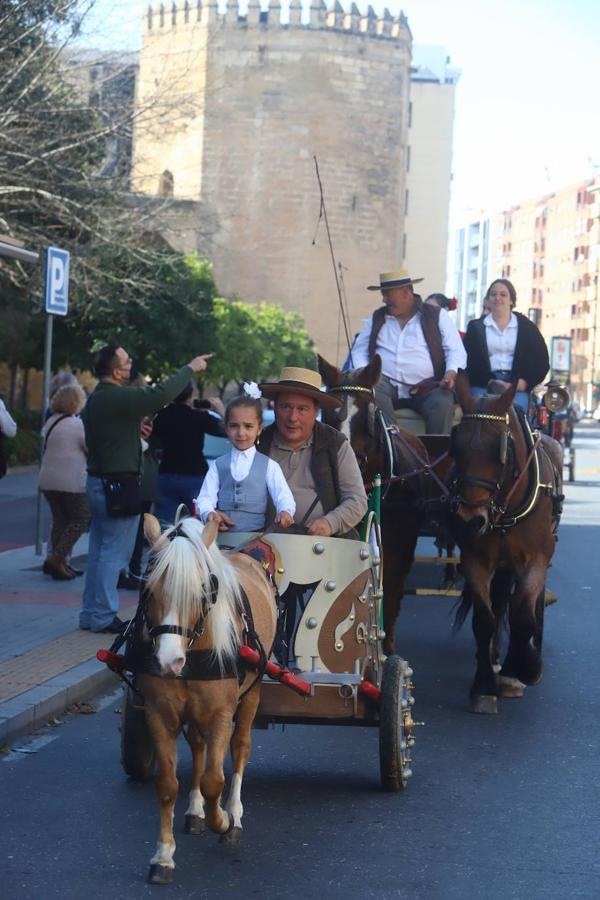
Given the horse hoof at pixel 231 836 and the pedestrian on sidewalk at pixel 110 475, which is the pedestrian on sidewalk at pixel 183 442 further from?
the horse hoof at pixel 231 836

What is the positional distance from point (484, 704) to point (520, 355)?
10.0 feet

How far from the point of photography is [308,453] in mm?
7551

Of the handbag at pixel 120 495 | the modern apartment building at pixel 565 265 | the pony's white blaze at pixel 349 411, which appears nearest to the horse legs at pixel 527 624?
the pony's white blaze at pixel 349 411

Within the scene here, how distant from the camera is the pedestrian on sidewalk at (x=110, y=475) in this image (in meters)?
10.9

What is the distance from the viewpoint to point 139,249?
29.2m

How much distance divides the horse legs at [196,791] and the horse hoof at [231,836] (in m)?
0.10

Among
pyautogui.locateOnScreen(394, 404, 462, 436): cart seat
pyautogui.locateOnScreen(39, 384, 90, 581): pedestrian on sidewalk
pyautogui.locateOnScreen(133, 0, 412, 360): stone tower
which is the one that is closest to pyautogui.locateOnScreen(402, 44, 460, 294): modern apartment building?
pyautogui.locateOnScreen(133, 0, 412, 360): stone tower

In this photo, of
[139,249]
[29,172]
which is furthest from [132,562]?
[139,249]

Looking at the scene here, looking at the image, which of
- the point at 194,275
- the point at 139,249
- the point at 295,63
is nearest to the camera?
the point at 139,249

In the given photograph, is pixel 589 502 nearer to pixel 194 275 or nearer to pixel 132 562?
pixel 132 562

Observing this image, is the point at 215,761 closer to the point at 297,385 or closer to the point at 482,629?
the point at 297,385

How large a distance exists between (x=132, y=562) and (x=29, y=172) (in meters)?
12.4

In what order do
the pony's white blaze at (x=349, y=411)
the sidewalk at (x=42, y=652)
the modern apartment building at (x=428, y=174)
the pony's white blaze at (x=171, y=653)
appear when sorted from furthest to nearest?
the modern apartment building at (x=428, y=174)
the pony's white blaze at (x=349, y=411)
the sidewalk at (x=42, y=652)
the pony's white blaze at (x=171, y=653)

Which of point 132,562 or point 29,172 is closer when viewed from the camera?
point 132,562
